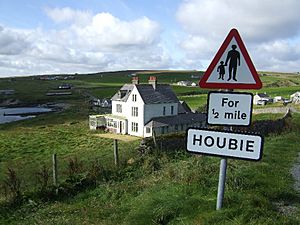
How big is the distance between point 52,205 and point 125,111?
127 feet

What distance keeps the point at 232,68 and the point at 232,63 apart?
2.9 inches

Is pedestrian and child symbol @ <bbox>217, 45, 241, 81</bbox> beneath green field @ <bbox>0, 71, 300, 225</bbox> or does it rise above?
above

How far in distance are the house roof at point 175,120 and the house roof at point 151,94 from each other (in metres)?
2.49

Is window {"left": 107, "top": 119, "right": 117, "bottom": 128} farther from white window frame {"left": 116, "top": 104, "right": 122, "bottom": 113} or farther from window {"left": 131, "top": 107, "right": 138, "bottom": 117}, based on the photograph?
window {"left": 131, "top": 107, "right": 138, "bottom": 117}

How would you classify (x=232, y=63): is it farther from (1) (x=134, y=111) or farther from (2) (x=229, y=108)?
(1) (x=134, y=111)

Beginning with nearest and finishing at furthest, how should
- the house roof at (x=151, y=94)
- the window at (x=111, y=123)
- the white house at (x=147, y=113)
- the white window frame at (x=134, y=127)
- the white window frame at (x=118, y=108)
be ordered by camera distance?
the white house at (x=147, y=113), the house roof at (x=151, y=94), the white window frame at (x=134, y=127), the window at (x=111, y=123), the white window frame at (x=118, y=108)

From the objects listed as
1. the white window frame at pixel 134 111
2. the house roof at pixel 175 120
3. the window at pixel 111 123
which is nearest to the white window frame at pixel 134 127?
the white window frame at pixel 134 111

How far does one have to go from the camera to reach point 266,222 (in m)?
5.00

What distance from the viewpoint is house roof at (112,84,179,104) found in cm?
4566

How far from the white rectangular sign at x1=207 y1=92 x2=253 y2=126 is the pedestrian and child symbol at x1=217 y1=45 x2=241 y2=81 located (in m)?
0.26

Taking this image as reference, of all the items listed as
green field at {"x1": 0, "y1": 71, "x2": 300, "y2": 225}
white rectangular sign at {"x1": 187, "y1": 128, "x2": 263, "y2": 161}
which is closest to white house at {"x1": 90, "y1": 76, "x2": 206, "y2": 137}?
green field at {"x1": 0, "y1": 71, "x2": 300, "y2": 225}

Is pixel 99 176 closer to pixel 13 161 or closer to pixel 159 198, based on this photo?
pixel 159 198

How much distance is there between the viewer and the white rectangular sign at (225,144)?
15.2ft

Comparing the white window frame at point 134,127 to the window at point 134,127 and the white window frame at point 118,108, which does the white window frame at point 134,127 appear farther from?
the white window frame at point 118,108
